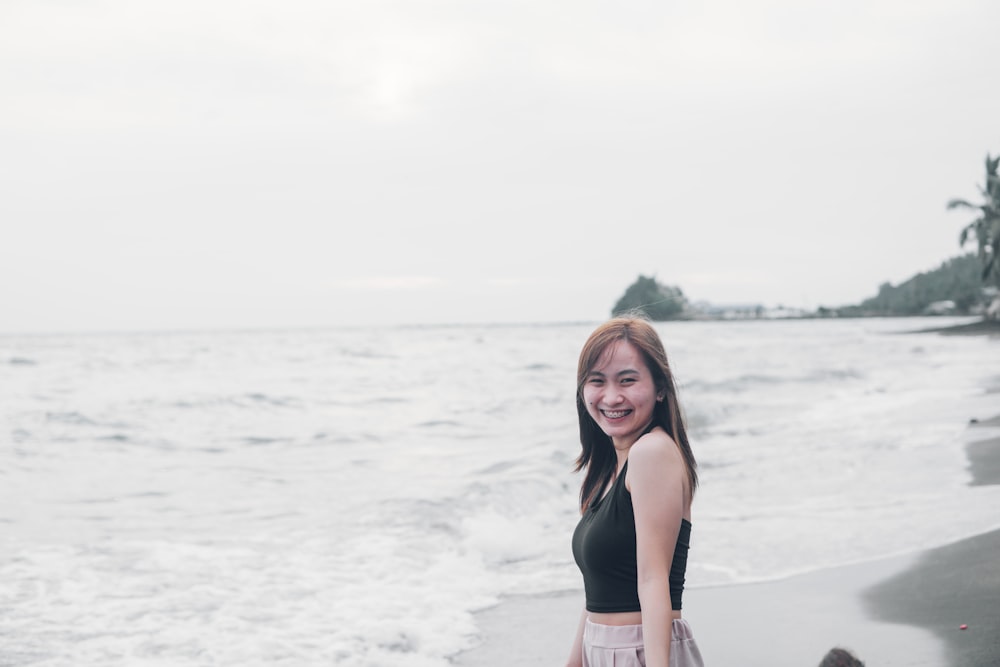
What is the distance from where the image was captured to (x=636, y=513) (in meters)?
2.28

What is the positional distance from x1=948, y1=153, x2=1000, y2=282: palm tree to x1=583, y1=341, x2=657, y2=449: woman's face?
5692 centimetres

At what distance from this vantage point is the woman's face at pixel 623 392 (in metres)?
2.47

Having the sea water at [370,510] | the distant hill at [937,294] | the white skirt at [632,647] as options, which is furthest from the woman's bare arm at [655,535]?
the distant hill at [937,294]

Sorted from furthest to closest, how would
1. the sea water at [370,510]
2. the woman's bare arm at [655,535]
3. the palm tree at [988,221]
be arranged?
the palm tree at [988,221], the sea water at [370,510], the woman's bare arm at [655,535]

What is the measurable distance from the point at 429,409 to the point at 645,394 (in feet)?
63.4

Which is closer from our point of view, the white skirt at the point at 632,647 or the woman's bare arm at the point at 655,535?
the woman's bare arm at the point at 655,535

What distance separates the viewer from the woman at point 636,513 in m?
2.25

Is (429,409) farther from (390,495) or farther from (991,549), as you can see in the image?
(991,549)

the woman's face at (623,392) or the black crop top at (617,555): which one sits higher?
the woman's face at (623,392)

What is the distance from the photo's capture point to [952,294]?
120m

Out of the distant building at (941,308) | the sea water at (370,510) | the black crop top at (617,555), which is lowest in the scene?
the sea water at (370,510)

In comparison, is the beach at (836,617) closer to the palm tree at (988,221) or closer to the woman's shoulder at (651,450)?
the woman's shoulder at (651,450)

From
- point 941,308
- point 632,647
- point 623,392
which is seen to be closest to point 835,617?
point 632,647

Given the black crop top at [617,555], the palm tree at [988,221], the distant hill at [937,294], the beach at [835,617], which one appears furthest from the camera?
the distant hill at [937,294]
